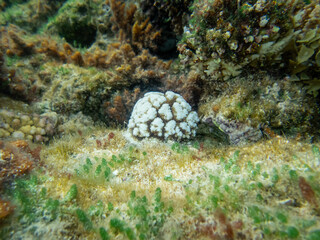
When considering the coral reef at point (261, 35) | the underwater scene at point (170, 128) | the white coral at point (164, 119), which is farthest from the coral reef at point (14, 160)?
the coral reef at point (261, 35)

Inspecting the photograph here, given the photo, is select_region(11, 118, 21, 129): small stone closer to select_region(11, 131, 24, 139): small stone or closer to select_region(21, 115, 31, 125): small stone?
select_region(21, 115, 31, 125): small stone

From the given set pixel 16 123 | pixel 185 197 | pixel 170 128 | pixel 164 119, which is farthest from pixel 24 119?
pixel 185 197

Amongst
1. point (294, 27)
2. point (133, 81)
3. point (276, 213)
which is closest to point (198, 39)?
point (294, 27)

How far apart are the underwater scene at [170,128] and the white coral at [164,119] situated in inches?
1.3

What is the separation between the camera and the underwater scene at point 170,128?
246cm

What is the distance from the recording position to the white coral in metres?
4.47

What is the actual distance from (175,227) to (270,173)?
1.78 metres

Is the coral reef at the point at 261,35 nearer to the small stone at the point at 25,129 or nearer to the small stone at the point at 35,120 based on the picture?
the small stone at the point at 35,120

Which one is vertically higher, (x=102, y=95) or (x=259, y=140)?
(x=102, y=95)

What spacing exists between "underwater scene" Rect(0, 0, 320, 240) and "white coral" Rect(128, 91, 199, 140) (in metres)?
0.03

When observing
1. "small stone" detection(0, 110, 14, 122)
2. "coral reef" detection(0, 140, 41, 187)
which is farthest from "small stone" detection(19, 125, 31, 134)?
"coral reef" detection(0, 140, 41, 187)

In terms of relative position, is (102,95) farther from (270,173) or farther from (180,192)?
(270,173)

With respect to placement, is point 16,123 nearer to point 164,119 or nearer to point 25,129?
point 25,129

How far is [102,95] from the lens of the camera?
5.26 meters
